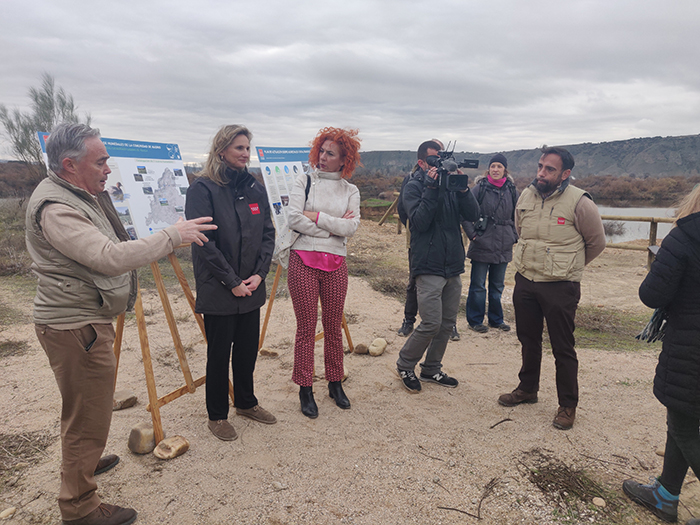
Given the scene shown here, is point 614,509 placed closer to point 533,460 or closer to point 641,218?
point 533,460

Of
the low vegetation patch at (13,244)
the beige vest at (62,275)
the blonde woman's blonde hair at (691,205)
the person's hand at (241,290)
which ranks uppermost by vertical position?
the blonde woman's blonde hair at (691,205)

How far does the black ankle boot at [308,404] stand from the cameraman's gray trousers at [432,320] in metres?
0.88

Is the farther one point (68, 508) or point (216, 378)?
point (216, 378)

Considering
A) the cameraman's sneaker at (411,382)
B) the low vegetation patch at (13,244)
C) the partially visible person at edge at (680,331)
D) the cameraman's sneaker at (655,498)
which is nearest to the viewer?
the partially visible person at edge at (680,331)

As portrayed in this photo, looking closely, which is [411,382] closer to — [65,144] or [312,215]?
[312,215]

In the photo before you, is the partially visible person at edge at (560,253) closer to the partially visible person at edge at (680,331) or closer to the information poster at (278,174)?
the partially visible person at edge at (680,331)

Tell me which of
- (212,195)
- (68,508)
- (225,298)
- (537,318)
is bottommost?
(68,508)

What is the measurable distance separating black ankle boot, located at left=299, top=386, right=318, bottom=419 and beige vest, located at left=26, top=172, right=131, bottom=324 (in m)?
1.81

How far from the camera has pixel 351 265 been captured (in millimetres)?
9109

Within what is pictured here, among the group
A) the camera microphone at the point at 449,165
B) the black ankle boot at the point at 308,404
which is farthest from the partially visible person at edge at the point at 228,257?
the camera microphone at the point at 449,165

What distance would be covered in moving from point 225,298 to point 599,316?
5.43 m

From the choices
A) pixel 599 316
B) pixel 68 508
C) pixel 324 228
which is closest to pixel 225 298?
pixel 324 228

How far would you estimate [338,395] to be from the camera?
3592mm

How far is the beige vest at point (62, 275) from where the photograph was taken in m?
1.90
